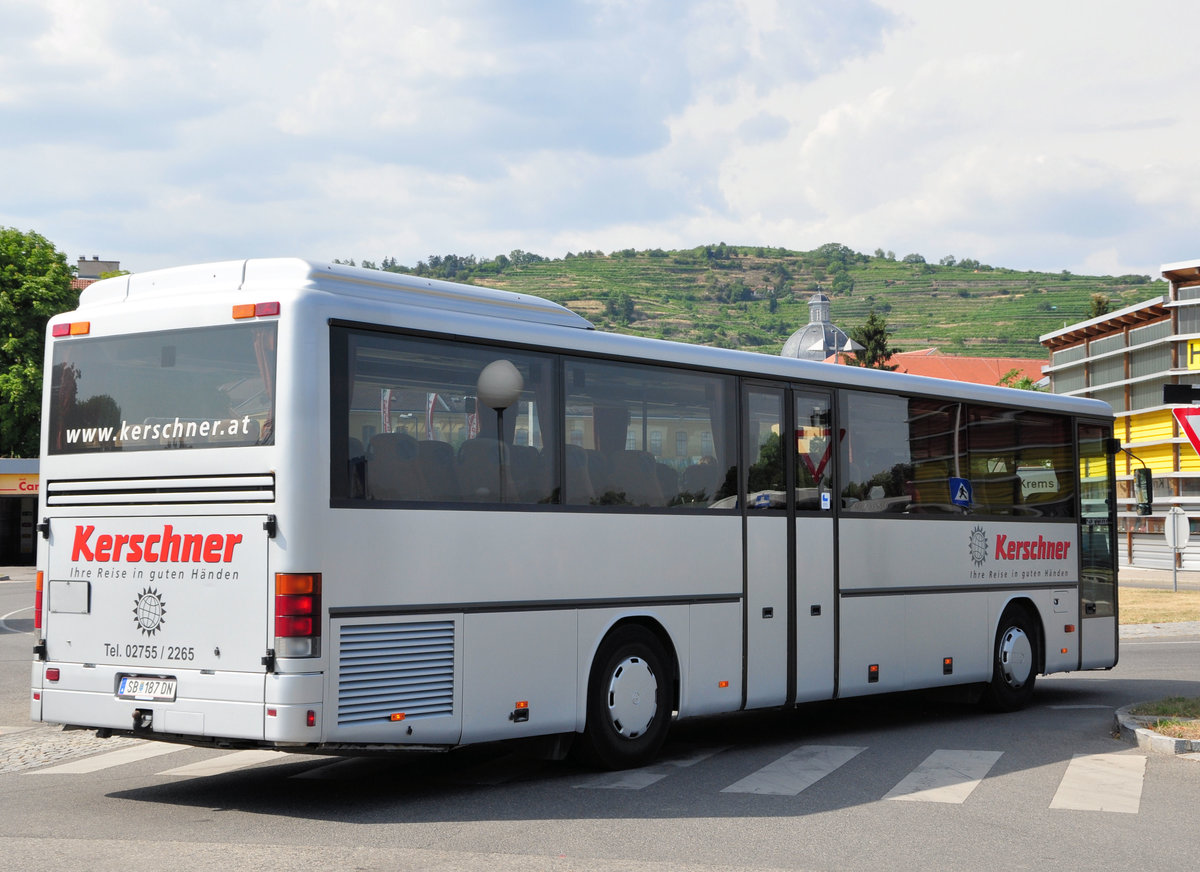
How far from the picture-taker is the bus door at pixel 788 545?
11.4 meters

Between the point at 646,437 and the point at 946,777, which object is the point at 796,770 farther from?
the point at 646,437

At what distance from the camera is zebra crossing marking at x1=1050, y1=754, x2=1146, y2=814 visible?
29.1 feet

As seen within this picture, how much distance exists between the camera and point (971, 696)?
47.5ft

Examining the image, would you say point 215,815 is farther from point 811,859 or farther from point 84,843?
point 811,859

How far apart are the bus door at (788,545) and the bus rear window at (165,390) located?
175 inches

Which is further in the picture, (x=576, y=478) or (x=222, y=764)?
(x=222, y=764)

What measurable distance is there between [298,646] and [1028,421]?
9216 mm

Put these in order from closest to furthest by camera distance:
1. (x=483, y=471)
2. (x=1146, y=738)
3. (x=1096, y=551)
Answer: (x=483, y=471)
(x=1146, y=738)
(x=1096, y=551)

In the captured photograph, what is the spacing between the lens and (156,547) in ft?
28.5

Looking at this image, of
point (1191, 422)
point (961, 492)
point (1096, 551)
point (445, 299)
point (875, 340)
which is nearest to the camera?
point (445, 299)

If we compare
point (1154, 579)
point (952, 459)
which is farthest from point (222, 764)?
point (1154, 579)

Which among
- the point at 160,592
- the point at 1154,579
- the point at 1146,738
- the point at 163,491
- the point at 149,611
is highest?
the point at 163,491

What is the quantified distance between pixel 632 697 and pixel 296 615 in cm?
297

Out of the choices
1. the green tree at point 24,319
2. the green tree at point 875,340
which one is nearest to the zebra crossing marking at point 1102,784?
the green tree at point 24,319
